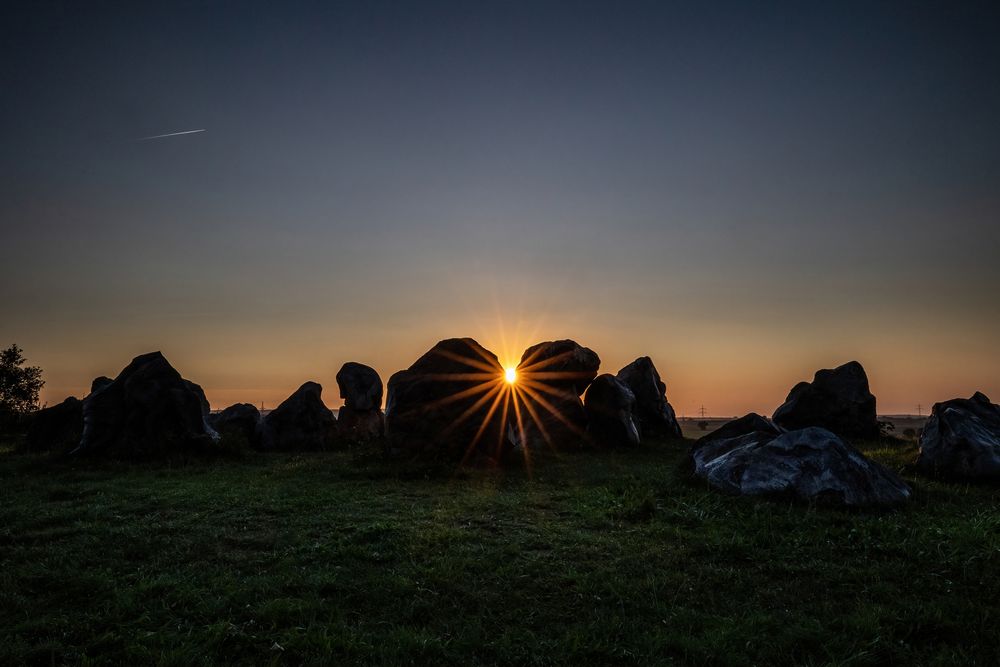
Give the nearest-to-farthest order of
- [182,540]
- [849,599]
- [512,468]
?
[849,599], [182,540], [512,468]

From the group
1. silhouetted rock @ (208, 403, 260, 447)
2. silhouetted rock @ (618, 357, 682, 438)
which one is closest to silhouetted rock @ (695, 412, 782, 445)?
silhouetted rock @ (618, 357, 682, 438)

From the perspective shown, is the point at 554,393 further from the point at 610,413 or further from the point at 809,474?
the point at 809,474

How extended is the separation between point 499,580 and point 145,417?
23.2m

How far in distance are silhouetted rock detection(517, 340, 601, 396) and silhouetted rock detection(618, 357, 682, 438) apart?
5277 mm

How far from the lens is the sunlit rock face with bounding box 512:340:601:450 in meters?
32.4

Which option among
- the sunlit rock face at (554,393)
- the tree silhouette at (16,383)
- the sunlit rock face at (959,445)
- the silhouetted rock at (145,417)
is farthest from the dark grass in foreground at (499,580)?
the tree silhouette at (16,383)

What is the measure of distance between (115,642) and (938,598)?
39.0ft

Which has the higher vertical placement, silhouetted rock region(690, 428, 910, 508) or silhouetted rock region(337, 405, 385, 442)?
silhouetted rock region(337, 405, 385, 442)

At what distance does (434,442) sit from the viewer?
79.8 ft

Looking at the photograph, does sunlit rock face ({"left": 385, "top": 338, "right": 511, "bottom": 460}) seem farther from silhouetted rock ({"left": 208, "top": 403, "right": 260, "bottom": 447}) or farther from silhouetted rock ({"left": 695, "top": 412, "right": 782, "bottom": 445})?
silhouetted rock ({"left": 208, "top": 403, "right": 260, "bottom": 447})

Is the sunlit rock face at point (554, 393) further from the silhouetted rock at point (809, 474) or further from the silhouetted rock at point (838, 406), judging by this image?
the silhouetted rock at point (809, 474)

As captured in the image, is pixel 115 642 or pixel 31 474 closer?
pixel 115 642

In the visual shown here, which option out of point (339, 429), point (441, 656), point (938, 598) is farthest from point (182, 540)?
point (339, 429)

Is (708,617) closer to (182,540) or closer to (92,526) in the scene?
(182,540)
